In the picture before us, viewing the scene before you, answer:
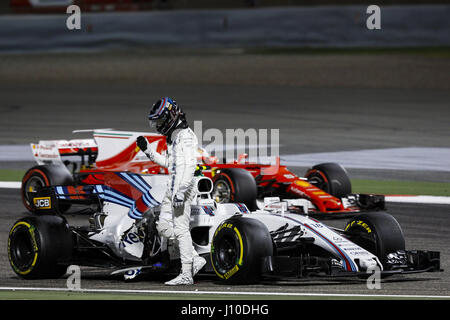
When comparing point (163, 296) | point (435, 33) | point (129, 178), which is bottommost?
point (163, 296)

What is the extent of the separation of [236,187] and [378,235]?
446 cm

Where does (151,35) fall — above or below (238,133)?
above

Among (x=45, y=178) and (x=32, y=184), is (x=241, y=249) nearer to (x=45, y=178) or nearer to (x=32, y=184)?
(x=45, y=178)

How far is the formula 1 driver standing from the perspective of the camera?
9.57 meters

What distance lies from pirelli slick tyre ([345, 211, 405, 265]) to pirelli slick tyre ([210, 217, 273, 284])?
1.14 m

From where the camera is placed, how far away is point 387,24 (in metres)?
38.9

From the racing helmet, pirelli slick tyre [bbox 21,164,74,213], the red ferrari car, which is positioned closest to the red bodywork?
the red ferrari car

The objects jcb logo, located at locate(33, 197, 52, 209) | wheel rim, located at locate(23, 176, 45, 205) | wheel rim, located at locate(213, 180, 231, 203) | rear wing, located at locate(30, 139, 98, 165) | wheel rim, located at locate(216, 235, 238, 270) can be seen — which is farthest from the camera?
rear wing, located at locate(30, 139, 98, 165)

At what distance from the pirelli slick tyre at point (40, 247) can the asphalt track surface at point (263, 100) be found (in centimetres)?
38

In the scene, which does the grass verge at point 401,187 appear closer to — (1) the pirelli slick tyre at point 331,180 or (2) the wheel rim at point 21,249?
(1) the pirelli slick tyre at point 331,180

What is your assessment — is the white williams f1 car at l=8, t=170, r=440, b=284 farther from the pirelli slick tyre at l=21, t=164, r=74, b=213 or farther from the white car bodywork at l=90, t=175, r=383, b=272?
the pirelli slick tyre at l=21, t=164, r=74, b=213

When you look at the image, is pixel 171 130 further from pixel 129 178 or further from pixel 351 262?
pixel 351 262
